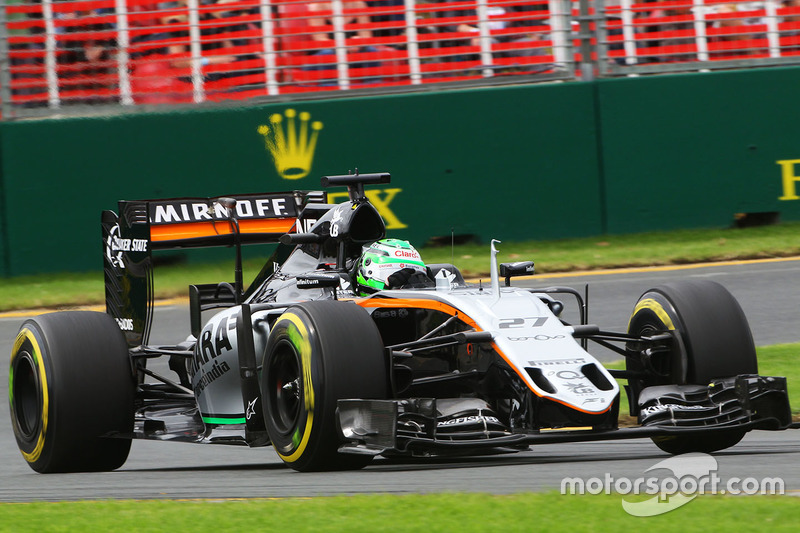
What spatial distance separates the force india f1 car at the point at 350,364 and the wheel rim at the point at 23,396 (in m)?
0.01

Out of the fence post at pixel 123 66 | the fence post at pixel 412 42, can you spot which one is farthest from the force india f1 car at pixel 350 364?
the fence post at pixel 412 42

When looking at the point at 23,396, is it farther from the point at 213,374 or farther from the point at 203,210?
the point at 203,210

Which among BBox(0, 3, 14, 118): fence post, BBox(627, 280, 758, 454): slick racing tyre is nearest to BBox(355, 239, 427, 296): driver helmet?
BBox(627, 280, 758, 454): slick racing tyre

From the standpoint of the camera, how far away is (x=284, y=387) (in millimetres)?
7340

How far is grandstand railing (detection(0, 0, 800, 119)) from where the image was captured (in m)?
15.7

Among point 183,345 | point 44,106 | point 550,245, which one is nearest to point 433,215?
point 550,245

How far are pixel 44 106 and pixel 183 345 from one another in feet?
23.1

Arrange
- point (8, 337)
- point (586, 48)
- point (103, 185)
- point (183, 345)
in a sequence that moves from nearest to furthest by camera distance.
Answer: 1. point (183, 345)
2. point (8, 337)
3. point (103, 185)
4. point (586, 48)

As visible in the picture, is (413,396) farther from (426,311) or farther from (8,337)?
(8,337)

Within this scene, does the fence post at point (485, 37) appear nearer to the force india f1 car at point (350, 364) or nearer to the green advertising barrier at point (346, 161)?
the green advertising barrier at point (346, 161)

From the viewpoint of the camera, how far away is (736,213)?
634 inches

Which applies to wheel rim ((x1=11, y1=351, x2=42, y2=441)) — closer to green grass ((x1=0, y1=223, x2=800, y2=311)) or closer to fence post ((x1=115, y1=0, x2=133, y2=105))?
green grass ((x1=0, y1=223, x2=800, y2=311))

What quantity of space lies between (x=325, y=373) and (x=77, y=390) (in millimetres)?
2188

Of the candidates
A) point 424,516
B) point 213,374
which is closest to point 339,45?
point 213,374
